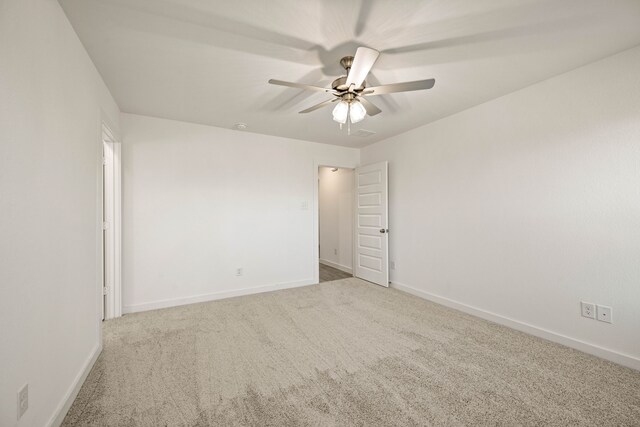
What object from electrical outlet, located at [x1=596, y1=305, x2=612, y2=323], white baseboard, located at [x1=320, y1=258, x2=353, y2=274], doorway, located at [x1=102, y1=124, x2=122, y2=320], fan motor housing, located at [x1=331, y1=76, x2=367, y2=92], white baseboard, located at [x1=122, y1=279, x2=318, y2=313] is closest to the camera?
fan motor housing, located at [x1=331, y1=76, x2=367, y2=92]

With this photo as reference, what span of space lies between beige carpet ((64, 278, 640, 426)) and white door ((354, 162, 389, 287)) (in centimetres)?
135

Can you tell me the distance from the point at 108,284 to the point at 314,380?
2.64 meters

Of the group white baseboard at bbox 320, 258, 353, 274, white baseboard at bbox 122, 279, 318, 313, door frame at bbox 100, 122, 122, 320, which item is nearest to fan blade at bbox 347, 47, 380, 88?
door frame at bbox 100, 122, 122, 320

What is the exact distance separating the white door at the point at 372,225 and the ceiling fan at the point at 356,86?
6.91 ft

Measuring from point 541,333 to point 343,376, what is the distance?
203cm

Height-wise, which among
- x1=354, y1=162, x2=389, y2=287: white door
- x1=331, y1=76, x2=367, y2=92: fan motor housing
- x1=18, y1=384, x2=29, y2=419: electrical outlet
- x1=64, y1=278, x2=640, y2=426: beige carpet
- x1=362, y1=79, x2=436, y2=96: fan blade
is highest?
x1=331, y1=76, x2=367, y2=92: fan motor housing

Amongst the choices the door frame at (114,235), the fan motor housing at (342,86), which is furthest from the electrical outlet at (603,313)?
the door frame at (114,235)

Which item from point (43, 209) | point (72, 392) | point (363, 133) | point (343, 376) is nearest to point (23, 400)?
point (72, 392)

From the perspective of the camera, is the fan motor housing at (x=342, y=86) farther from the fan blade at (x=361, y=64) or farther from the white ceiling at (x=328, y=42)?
the white ceiling at (x=328, y=42)

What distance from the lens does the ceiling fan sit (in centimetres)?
172

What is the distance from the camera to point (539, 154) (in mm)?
2545

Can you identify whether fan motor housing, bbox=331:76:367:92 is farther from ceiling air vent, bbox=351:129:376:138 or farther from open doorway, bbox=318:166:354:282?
open doorway, bbox=318:166:354:282

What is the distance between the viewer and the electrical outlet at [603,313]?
214 cm

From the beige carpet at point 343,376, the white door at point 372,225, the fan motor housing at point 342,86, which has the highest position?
the fan motor housing at point 342,86
